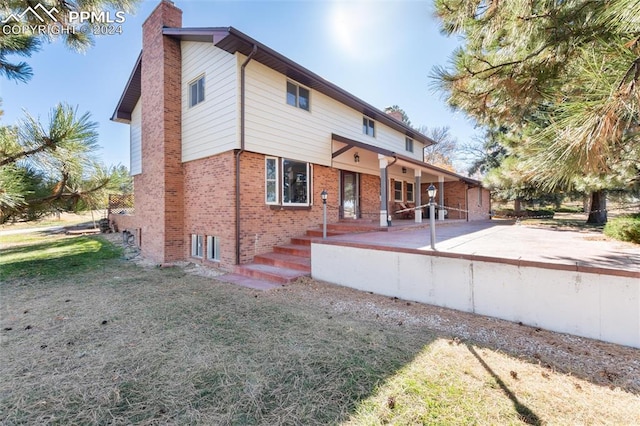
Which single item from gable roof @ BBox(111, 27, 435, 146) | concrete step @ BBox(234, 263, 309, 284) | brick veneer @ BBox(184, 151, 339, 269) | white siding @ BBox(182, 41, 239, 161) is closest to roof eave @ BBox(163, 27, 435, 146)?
gable roof @ BBox(111, 27, 435, 146)

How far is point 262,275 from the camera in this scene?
6.62 m

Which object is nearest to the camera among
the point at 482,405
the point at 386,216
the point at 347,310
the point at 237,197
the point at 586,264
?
the point at 482,405

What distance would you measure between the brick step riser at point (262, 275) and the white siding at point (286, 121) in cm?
331

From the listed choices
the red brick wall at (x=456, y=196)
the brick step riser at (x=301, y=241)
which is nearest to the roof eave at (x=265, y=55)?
the brick step riser at (x=301, y=241)

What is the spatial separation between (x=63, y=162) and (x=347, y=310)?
5.13 metres

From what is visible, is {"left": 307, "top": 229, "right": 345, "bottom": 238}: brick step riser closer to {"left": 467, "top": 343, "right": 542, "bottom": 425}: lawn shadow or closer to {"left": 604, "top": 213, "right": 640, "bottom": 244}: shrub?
{"left": 467, "top": 343, "right": 542, "bottom": 425}: lawn shadow

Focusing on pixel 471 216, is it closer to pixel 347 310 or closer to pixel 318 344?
pixel 347 310

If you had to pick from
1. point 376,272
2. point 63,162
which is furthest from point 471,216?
point 63,162

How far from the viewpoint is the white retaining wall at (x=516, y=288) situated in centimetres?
330

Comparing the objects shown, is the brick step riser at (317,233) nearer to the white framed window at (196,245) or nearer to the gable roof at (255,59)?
the white framed window at (196,245)

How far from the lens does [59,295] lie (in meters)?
5.49

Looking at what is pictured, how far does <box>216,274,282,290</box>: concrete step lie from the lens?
19.6 ft

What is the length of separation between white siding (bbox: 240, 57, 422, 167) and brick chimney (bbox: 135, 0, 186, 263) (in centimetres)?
322

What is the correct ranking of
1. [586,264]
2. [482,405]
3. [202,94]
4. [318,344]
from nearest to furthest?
[482,405], [318,344], [586,264], [202,94]
